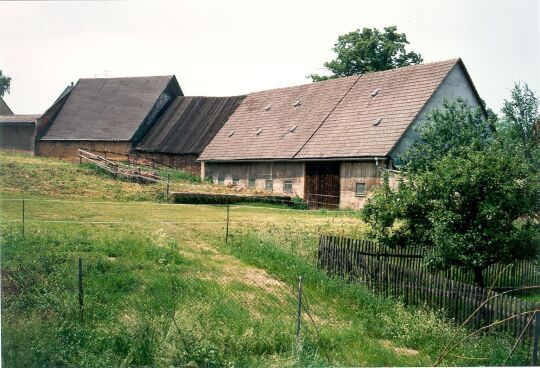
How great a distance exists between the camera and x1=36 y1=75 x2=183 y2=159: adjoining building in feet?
112

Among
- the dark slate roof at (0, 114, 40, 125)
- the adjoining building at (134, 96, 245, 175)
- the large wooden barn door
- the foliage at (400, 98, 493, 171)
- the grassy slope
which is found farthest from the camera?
the adjoining building at (134, 96, 245, 175)

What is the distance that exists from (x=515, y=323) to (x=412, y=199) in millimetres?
3984

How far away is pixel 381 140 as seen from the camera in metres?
23.4

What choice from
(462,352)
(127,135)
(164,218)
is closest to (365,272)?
(462,352)

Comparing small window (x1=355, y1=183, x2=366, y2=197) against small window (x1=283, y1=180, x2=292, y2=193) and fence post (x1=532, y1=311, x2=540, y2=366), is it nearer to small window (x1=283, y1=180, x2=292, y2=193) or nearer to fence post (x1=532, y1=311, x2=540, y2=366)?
small window (x1=283, y1=180, x2=292, y2=193)

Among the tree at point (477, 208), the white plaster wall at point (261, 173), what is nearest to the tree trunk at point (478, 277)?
the tree at point (477, 208)

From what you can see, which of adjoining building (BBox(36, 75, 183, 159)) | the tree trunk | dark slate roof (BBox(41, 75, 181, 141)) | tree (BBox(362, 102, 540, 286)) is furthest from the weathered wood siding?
the tree trunk

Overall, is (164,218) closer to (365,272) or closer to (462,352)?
(365,272)

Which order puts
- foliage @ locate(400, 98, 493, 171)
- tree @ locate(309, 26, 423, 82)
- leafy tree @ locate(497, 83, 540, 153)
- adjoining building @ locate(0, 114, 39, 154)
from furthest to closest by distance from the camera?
adjoining building @ locate(0, 114, 39, 154)
tree @ locate(309, 26, 423, 82)
foliage @ locate(400, 98, 493, 171)
leafy tree @ locate(497, 83, 540, 153)

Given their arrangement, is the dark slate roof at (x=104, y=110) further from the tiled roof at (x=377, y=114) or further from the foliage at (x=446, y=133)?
the foliage at (x=446, y=133)

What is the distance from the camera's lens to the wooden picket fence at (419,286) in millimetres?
11578

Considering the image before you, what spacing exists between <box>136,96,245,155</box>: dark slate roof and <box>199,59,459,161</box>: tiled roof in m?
3.63

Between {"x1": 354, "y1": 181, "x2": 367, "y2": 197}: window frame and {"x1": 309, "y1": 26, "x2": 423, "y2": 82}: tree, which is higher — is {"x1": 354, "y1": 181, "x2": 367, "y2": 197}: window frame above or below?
below

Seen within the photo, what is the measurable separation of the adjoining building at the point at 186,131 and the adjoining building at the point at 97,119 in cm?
89
